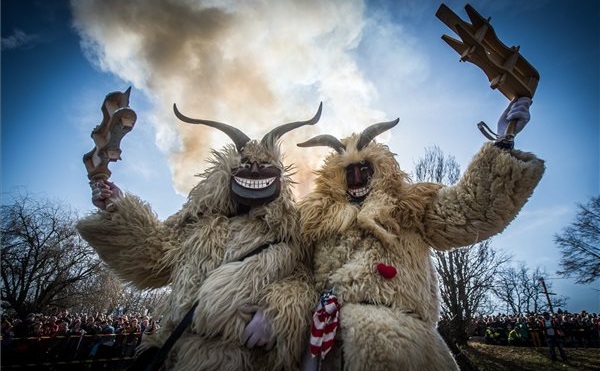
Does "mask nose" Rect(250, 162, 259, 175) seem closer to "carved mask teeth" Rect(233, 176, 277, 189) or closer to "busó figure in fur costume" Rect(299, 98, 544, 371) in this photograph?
"carved mask teeth" Rect(233, 176, 277, 189)

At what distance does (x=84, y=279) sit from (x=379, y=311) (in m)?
20.9

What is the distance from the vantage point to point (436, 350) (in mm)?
1684

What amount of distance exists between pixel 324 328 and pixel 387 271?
21.5 inches

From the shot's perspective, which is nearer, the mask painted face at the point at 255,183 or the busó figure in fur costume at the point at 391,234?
the busó figure in fur costume at the point at 391,234

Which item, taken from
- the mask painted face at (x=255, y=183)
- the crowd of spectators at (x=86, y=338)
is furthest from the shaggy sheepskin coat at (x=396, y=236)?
the crowd of spectators at (x=86, y=338)

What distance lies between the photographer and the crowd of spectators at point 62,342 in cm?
662

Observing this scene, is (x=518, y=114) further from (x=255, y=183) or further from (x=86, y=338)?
(x=86, y=338)

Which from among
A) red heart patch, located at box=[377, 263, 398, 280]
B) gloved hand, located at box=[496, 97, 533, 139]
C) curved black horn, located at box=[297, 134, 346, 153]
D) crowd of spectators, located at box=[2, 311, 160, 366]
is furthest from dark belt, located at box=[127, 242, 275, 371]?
crowd of spectators, located at box=[2, 311, 160, 366]

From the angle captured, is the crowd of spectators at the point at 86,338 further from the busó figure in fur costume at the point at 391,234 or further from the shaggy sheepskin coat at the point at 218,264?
the busó figure in fur costume at the point at 391,234

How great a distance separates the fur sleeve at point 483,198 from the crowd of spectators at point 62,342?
6.64 m

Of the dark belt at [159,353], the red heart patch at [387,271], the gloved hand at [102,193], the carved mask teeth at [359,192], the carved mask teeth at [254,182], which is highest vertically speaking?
the carved mask teeth at [254,182]

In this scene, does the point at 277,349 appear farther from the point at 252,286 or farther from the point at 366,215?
the point at 366,215

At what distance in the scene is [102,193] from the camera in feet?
7.72

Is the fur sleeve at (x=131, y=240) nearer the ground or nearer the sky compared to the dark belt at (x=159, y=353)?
nearer the sky
